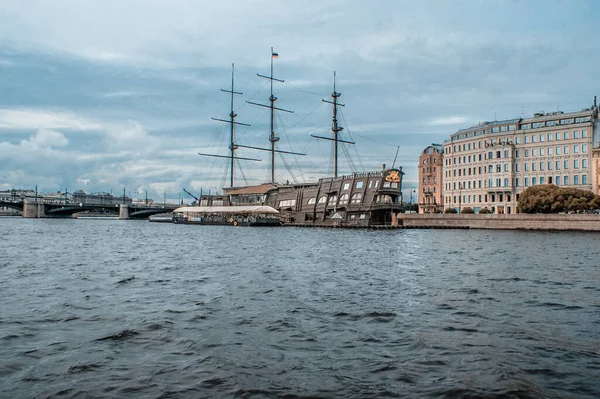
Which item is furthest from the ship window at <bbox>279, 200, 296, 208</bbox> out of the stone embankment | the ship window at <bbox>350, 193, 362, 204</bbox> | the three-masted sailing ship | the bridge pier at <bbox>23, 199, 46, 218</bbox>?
the bridge pier at <bbox>23, 199, 46, 218</bbox>

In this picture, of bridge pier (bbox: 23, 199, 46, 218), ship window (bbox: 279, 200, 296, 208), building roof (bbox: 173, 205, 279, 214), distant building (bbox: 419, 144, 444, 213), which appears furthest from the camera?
bridge pier (bbox: 23, 199, 46, 218)

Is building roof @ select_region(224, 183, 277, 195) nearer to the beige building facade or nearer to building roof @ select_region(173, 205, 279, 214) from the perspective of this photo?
building roof @ select_region(173, 205, 279, 214)

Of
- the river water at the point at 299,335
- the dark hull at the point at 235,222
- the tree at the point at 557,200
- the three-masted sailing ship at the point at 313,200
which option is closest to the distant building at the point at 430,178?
the three-masted sailing ship at the point at 313,200

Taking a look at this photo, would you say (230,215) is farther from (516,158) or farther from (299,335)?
(299,335)

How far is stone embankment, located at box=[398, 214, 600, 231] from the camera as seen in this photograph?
72375mm

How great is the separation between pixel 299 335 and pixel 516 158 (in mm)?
101318

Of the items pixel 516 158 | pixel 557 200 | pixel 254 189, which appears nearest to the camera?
pixel 557 200

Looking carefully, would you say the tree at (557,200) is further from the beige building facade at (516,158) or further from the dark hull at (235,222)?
the dark hull at (235,222)

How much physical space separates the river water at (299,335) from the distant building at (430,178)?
102377 millimetres

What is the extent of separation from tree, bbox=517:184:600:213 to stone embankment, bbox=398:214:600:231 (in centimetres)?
380

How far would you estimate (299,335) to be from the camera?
1230 cm

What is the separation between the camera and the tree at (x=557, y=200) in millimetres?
76438

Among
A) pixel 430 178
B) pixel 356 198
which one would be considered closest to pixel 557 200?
pixel 356 198

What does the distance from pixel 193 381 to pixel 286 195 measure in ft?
323
